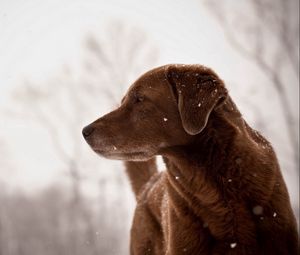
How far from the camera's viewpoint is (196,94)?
11.9 ft

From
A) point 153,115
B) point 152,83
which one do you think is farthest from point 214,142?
point 152,83

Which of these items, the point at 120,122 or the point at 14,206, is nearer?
the point at 120,122

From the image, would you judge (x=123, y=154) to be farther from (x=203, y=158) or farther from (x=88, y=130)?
(x=203, y=158)

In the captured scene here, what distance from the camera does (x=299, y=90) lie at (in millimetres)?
17281

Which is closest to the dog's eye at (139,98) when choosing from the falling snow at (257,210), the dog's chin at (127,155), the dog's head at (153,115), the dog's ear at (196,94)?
the dog's head at (153,115)

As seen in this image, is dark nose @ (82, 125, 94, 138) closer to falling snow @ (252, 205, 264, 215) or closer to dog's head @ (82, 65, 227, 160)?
dog's head @ (82, 65, 227, 160)

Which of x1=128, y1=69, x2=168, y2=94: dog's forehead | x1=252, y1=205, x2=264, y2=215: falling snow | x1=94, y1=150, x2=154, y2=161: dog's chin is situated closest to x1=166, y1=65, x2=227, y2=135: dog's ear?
x1=128, y1=69, x2=168, y2=94: dog's forehead

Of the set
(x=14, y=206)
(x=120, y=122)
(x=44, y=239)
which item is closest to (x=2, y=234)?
(x=44, y=239)

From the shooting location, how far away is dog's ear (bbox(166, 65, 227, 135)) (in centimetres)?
351

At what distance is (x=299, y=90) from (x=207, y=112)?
1500 centimetres

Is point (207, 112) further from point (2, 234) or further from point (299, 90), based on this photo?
point (2, 234)

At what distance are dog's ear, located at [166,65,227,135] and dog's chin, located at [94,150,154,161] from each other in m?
0.58

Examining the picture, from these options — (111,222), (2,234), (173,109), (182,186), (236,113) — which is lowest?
(111,222)

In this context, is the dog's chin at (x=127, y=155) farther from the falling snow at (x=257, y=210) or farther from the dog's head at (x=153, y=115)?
the falling snow at (x=257, y=210)
